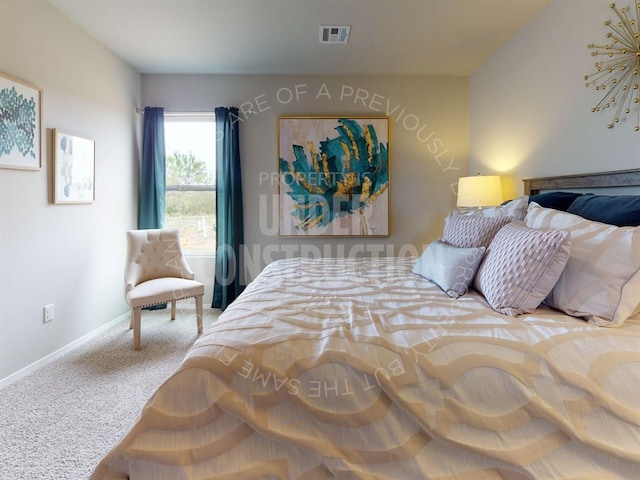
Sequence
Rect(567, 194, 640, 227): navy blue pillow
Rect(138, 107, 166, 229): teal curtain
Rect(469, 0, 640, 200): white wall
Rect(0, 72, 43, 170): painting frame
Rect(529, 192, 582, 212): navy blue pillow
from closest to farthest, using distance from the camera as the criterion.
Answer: Rect(567, 194, 640, 227): navy blue pillow, Rect(529, 192, 582, 212): navy blue pillow, Rect(469, 0, 640, 200): white wall, Rect(0, 72, 43, 170): painting frame, Rect(138, 107, 166, 229): teal curtain

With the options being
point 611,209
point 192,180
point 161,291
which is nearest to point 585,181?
point 611,209

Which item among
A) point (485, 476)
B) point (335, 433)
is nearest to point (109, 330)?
point (335, 433)

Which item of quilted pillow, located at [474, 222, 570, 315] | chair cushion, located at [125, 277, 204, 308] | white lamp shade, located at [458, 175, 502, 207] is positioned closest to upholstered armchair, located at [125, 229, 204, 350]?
chair cushion, located at [125, 277, 204, 308]

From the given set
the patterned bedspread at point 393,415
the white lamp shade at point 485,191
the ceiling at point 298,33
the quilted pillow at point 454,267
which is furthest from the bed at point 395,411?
the ceiling at point 298,33

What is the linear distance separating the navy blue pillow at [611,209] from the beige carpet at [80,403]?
2.52m

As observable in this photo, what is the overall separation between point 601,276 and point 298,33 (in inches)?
106

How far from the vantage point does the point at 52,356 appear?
2.50 meters

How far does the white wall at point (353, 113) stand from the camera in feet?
11.9

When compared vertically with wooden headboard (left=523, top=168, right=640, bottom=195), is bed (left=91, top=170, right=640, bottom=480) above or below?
below

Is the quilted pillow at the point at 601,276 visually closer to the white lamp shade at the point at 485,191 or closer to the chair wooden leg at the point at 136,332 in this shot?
the white lamp shade at the point at 485,191

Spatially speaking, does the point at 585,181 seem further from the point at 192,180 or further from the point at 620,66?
the point at 192,180

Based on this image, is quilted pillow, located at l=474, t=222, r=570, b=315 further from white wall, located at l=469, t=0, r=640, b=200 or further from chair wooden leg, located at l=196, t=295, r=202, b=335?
chair wooden leg, located at l=196, t=295, r=202, b=335

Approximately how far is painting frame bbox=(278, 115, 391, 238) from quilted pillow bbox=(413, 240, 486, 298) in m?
1.83

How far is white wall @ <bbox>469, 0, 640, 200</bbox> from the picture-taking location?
1967 mm
